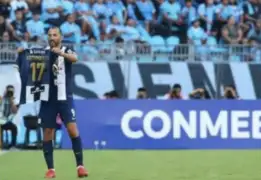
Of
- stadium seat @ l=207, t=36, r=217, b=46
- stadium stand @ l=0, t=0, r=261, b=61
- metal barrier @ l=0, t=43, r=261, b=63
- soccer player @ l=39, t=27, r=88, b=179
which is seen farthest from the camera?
stadium seat @ l=207, t=36, r=217, b=46

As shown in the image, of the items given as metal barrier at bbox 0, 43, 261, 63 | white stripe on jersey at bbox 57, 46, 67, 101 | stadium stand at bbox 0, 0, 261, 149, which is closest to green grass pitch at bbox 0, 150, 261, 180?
white stripe on jersey at bbox 57, 46, 67, 101

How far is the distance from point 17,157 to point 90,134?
131 inches

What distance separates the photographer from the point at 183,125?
829 inches

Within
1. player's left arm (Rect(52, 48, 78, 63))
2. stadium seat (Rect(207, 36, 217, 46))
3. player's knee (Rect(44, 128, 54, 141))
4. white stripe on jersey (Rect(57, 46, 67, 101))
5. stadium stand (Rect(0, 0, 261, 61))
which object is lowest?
player's knee (Rect(44, 128, 54, 141))

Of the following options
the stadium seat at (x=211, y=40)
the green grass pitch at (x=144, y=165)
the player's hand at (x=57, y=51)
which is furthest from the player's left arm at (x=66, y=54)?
the stadium seat at (x=211, y=40)

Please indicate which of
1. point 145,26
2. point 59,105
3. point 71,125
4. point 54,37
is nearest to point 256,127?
point 145,26

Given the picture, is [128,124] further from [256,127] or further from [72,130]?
[72,130]

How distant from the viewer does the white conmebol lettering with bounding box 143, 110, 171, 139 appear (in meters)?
21.0

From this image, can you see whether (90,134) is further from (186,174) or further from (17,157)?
(186,174)

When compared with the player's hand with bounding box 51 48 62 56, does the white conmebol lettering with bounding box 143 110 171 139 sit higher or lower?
lower

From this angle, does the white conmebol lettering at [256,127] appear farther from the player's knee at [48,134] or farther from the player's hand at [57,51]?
the player's hand at [57,51]

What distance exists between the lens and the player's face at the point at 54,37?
12.9 metres

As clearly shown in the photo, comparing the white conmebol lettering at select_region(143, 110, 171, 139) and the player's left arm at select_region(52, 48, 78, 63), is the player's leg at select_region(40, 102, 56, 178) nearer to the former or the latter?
the player's left arm at select_region(52, 48, 78, 63)

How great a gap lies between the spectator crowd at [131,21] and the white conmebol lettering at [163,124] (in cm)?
368
